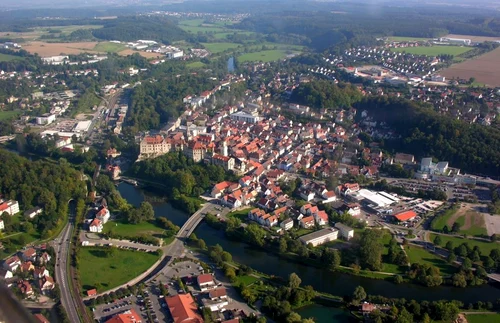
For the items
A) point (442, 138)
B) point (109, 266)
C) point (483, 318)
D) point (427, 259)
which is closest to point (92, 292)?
point (109, 266)

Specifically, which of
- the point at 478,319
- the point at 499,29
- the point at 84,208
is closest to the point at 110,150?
the point at 84,208

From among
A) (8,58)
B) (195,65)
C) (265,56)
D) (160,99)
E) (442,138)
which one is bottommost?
(160,99)

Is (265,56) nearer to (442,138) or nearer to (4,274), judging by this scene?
(442,138)

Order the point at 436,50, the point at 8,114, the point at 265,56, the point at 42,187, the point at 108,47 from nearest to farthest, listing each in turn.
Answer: the point at 42,187, the point at 8,114, the point at 436,50, the point at 265,56, the point at 108,47

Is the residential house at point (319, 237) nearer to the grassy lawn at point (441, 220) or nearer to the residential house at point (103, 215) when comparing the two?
the grassy lawn at point (441, 220)

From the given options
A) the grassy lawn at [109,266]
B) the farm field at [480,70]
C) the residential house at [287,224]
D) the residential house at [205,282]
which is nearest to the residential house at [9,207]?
the grassy lawn at [109,266]

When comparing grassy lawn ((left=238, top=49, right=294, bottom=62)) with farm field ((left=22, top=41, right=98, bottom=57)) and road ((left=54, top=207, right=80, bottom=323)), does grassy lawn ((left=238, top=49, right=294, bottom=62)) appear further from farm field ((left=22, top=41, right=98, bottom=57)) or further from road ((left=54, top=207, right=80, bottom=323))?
road ((left=54, top=207, right=80, bottom=323))

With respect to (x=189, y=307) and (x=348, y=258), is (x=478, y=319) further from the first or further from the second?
(x=189, y=307)
